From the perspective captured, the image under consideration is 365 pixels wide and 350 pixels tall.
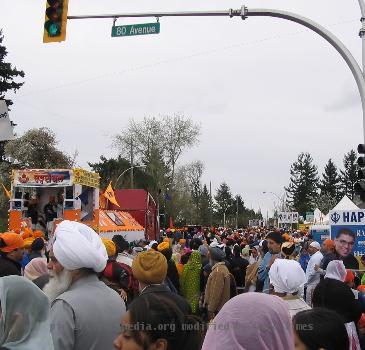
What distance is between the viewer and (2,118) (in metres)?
6.61

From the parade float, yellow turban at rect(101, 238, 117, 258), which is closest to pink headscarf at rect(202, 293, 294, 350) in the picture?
yellow turban at rect(101, 238, 117, 258)

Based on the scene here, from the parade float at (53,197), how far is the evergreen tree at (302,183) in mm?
104366

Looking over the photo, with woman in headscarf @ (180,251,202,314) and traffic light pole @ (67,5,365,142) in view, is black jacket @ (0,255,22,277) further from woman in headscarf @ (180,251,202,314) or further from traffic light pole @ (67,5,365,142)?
traffic light pole @ (67,5,365,142)

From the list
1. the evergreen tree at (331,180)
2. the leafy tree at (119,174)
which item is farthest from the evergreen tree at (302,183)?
the leafy tree at (119,174)

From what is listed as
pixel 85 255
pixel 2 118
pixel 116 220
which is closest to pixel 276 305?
pixel 85 255

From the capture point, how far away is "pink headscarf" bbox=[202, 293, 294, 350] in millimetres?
2309

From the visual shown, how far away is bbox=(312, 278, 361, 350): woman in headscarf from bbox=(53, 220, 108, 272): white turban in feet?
6.14

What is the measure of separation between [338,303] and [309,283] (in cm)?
617

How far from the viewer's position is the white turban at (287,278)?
5.22 metres

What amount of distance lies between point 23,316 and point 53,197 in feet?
64.0

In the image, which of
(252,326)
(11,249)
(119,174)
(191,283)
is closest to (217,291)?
(191,283)

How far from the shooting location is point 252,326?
91.2 inches

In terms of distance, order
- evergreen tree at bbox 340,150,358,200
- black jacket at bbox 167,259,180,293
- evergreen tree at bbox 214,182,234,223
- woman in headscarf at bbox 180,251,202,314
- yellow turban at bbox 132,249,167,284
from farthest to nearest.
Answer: evergreen tree at bbox 214,182,234,223, evergreen tree at bbox 340,150,358,200, woman in headscarf at bbox 180,251,202,314, black jacket at bbox 167,259,180,293, yellow turban at bbox 132,249,167,284

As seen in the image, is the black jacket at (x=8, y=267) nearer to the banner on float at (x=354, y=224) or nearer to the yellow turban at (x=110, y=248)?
the yellow turban at (x=110, y=248)
